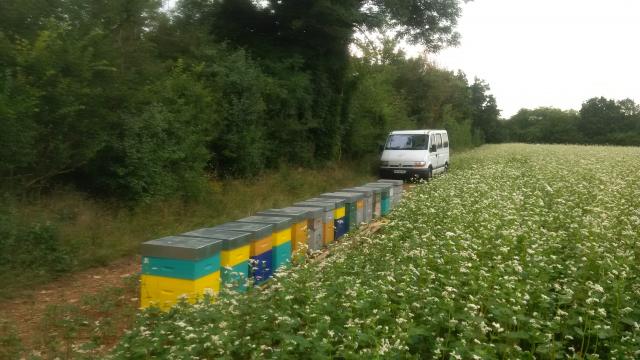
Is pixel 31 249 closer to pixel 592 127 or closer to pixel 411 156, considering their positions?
pixel 411 156

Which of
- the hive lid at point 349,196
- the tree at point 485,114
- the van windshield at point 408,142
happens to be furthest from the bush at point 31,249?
the tree at point 485,114

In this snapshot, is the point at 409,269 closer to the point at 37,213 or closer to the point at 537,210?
the point at 537,210

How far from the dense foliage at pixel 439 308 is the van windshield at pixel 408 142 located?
1386cm

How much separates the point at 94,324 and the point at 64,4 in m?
6.58

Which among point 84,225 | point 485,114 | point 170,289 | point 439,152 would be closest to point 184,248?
point 170,289

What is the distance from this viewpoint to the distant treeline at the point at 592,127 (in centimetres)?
8594

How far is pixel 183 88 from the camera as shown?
40.4 ft

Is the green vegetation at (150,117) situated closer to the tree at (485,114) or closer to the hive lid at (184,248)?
the hive lid at (184,248)

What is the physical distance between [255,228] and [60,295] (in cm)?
289

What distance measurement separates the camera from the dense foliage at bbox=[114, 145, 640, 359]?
4.10m

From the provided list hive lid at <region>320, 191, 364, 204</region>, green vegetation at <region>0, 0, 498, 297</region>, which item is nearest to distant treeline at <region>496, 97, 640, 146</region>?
green vegetation at <region>0, 0, 498, 297</region>

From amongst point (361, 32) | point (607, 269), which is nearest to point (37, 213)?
point (607, 269)

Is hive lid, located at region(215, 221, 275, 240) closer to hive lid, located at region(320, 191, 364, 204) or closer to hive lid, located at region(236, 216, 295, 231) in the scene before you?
hive lid, located at region(236, 216, 295, 231)

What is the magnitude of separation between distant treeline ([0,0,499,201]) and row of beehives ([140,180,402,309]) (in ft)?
11.8
